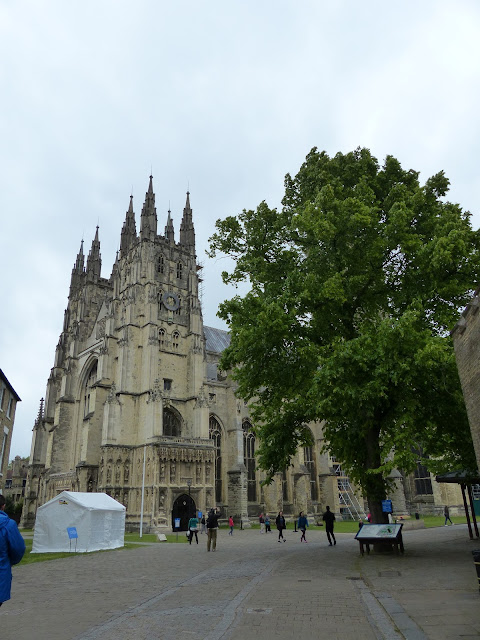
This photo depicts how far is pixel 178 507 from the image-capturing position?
39344 mm

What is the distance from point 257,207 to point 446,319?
7.93m

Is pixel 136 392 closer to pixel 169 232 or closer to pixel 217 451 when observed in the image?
pixel 217 451

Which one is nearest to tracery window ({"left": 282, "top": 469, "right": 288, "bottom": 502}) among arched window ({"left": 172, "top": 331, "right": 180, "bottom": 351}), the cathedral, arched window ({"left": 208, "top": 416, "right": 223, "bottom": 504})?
the cathedral

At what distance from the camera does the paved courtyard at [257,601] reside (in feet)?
20.6

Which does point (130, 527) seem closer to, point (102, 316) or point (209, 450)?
point (209, 450)

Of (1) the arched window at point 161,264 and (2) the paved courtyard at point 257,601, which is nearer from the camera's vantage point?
(2) the paved courtyard at point 257,601

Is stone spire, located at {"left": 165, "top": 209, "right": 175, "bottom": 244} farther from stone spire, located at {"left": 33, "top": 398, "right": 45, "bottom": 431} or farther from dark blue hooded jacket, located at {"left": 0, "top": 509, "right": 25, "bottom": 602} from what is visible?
dark blue hooded jacket, located at {"left": 0, "top": 509, "right": 25, "bottom": 602}

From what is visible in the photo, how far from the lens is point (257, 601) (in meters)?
8.30

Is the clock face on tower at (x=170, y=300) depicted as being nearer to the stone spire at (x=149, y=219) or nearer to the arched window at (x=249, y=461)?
the stone spire at (x=149, y=219)

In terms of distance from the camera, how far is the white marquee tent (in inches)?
811

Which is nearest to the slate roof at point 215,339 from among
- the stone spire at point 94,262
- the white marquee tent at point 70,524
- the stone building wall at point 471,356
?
the stone spire at point 94,262

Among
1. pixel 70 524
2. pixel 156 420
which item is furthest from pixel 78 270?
pixel 70 524

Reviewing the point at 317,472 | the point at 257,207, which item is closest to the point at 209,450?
the point at 317,472

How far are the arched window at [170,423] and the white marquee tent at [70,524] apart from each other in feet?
71.0
